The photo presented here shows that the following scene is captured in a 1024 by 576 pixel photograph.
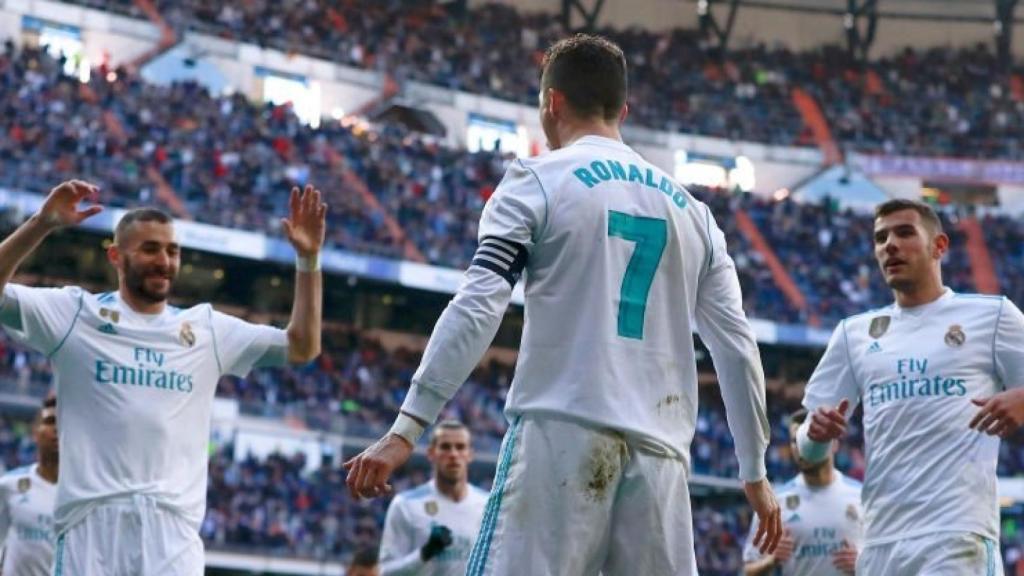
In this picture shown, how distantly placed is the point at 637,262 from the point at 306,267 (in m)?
2.77

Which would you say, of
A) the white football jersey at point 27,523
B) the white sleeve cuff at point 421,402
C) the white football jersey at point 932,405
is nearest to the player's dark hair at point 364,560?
the white football jersey at point 27,523

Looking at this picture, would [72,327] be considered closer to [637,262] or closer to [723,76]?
[637,262]

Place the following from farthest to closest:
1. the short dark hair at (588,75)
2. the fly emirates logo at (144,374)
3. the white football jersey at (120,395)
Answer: the fly emirates logo at (144,374) → the white football jersey at (120,395) → the short dark hair at (588,75)

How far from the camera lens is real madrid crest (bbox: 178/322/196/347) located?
7.71 m

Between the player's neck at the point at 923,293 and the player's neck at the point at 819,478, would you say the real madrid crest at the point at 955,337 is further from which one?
the player's neck at the point at 819,478

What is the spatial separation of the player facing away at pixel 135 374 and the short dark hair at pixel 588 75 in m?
2.15

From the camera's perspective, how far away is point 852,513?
1120 centimetres

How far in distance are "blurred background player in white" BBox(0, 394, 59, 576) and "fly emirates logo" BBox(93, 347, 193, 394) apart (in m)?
3.95

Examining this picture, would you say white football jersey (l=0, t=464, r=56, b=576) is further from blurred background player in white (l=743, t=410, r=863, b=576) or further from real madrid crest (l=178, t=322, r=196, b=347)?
blurred background player in white (l=743, t=410, r=863, b=576)

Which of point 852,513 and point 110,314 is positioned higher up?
point 110,314

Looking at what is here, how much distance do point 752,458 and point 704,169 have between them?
150 ft

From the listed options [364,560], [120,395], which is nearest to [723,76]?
[364,560]

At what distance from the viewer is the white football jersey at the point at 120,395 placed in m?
7.29

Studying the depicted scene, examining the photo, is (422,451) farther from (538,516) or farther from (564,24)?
(538,516)
